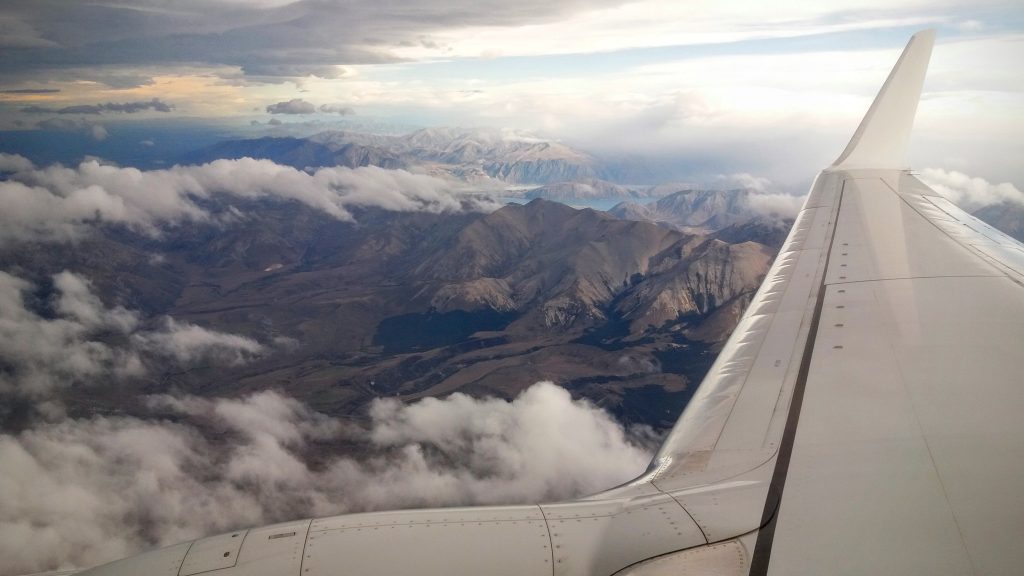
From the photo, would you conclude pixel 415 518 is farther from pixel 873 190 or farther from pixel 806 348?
pixel 873 190

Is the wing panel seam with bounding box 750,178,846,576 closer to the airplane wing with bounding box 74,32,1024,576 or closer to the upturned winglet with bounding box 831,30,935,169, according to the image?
the airplane wing with bounding box 74,32,1024,576

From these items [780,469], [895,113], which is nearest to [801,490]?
[780,469]

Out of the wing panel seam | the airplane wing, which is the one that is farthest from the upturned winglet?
the wing panel seam

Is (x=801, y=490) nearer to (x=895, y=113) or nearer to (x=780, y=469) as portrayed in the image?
(x=780, y=469)

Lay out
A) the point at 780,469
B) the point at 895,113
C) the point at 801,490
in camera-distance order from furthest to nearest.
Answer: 1. the point at 895,113
2. the point at 780,469
3. the point at 801,490

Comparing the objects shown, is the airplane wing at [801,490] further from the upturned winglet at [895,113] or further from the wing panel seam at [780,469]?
the upturned winglet at [895,113]

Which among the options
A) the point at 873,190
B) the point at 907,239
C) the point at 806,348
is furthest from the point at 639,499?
the point at 873,190

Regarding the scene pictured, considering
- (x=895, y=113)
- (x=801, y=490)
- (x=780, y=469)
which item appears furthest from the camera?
(x=895, y=113)
